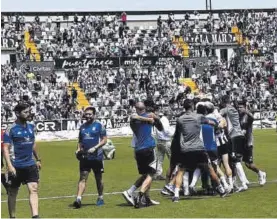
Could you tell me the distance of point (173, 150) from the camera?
15758 mm

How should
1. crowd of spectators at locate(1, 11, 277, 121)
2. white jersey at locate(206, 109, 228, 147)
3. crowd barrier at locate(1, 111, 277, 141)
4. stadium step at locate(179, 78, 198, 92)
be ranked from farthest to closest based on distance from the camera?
1. stadium step at locate(179, 78, 198, 92)
2. crowd of spectators at locate(1, 11, 277, 121)
3. crowd barrier at locate(1, 111, 277, 141)
4. white jersey at locate(206, 109, 228, 147)

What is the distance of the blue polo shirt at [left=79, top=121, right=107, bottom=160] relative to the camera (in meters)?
14.9

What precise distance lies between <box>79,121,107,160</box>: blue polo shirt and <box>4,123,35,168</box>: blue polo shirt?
2476 millimetres

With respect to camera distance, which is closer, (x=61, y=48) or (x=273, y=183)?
(x=273, y=183)

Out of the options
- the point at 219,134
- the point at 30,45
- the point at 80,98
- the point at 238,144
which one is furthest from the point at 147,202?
the point at 30,45

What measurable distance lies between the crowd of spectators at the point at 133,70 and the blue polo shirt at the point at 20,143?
32.8 meters

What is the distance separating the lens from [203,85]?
5575 cm

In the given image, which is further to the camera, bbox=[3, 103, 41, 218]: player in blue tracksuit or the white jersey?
the white jersey

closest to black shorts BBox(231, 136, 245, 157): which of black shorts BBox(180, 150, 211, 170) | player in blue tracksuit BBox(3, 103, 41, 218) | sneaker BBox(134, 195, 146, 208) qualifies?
black shorts BBox(180, 150, 211, 170)

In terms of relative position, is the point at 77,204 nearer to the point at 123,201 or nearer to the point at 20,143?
the point at 123,201

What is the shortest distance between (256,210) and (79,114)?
34.4m

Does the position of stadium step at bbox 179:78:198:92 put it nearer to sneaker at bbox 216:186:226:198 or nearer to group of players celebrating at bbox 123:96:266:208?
group of players celebrating at bbox 123:96:266:208

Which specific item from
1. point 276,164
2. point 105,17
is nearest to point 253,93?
point 105,17

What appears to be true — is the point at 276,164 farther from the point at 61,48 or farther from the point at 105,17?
the point at 105,17
